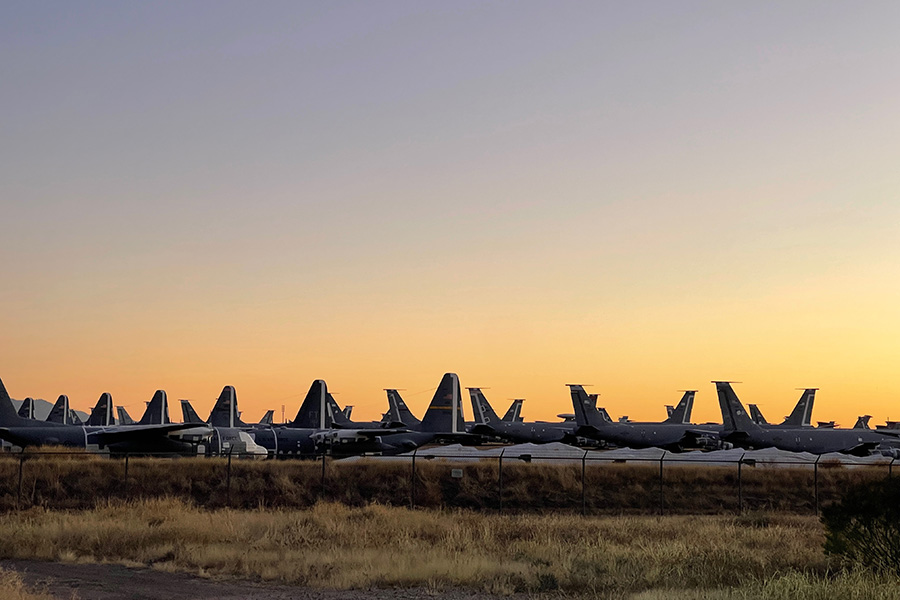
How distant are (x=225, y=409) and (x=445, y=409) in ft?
55.9

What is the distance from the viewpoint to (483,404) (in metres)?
116

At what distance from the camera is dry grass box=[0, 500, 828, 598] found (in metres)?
17.8

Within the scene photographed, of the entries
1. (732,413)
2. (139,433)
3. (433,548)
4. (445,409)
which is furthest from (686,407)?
(433,548)

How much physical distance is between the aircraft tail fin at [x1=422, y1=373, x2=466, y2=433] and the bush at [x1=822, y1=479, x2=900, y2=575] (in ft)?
170

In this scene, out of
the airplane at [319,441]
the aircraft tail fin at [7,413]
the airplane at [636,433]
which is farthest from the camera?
the airplane at [636,433]

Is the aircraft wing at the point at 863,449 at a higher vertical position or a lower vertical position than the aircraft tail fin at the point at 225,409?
lower

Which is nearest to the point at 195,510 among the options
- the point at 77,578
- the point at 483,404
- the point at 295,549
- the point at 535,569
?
the point at 295,549

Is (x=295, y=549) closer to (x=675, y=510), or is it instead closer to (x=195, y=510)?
(x=195, y=510)

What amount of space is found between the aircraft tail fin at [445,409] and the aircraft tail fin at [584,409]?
16576 mm

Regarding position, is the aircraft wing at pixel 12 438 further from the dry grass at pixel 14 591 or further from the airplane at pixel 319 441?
the dry grass at pixel 14 591

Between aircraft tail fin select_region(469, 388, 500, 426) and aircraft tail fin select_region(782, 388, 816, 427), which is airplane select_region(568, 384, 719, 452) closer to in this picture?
aircraft tail fin select_region(782, 388, 816, 427)

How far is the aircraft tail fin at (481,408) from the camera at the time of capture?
11325cm

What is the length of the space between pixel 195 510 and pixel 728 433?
161ft

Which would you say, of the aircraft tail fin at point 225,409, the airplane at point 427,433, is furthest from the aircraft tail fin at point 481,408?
the aircraft tail fin at point 225,409
